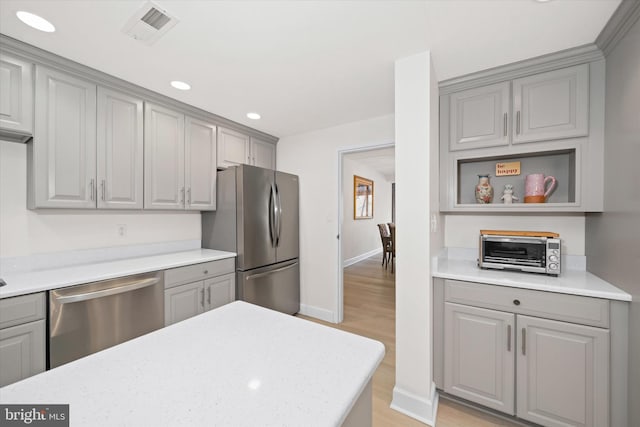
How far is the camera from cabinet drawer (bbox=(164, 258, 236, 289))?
2098 millimetres

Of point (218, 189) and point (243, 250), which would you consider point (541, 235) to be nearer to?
point (243, 250)

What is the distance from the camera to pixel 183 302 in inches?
85.9

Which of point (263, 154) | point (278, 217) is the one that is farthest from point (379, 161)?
point (278, 217)

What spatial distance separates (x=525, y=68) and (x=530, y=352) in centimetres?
187

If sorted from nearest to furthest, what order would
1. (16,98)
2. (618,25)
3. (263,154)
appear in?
(618,25)
(16,98)
(263,154)

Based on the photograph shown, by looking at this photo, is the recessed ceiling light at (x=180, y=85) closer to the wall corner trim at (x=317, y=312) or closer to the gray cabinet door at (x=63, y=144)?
the gray cabinet door at (x=63, y=144)

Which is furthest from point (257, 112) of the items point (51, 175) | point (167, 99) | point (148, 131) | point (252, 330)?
point (252, 330)

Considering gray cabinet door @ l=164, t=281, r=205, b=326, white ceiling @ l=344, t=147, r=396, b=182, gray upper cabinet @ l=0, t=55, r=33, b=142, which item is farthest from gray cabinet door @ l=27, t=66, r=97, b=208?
white ceiling @ l=344, t=147, r=396, b=182

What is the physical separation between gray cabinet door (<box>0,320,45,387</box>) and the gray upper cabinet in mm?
1214

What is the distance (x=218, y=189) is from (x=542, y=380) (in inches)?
120

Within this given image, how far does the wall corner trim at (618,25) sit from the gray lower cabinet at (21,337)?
139 inches

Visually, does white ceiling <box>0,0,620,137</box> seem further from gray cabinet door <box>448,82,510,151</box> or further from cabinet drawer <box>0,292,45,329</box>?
cabinet drawer <box>0,292,45,329</box>

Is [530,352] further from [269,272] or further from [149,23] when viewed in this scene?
[149,23]

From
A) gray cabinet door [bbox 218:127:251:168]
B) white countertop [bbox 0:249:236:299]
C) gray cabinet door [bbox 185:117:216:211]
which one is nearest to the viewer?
white countertop [bbox 0:249:236:299]
